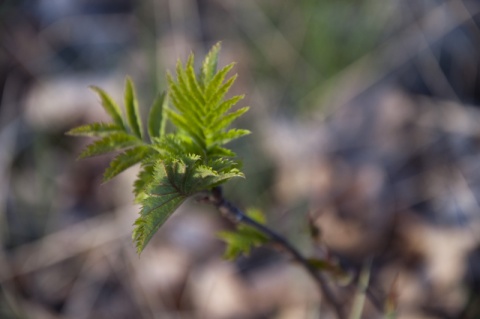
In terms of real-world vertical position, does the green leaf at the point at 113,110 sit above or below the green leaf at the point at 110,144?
above

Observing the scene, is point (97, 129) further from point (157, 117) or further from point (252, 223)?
point (252, 223)


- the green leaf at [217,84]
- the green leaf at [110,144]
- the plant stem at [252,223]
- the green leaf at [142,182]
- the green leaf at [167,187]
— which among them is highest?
the green leaf at [110,144]

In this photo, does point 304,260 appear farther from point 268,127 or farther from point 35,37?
point 35,37

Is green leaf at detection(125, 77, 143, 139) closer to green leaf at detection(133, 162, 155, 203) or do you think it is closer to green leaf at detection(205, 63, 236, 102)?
green leaf at detection(133, 162, 155, 203)

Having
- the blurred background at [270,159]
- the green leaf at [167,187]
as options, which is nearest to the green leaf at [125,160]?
the green leaf at [167,187]

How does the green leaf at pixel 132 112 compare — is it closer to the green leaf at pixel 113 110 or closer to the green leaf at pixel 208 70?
the green leaf at pixel 113 110

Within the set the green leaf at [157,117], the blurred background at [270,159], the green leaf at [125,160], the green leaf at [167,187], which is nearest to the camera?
the green leaf at [167,187]
